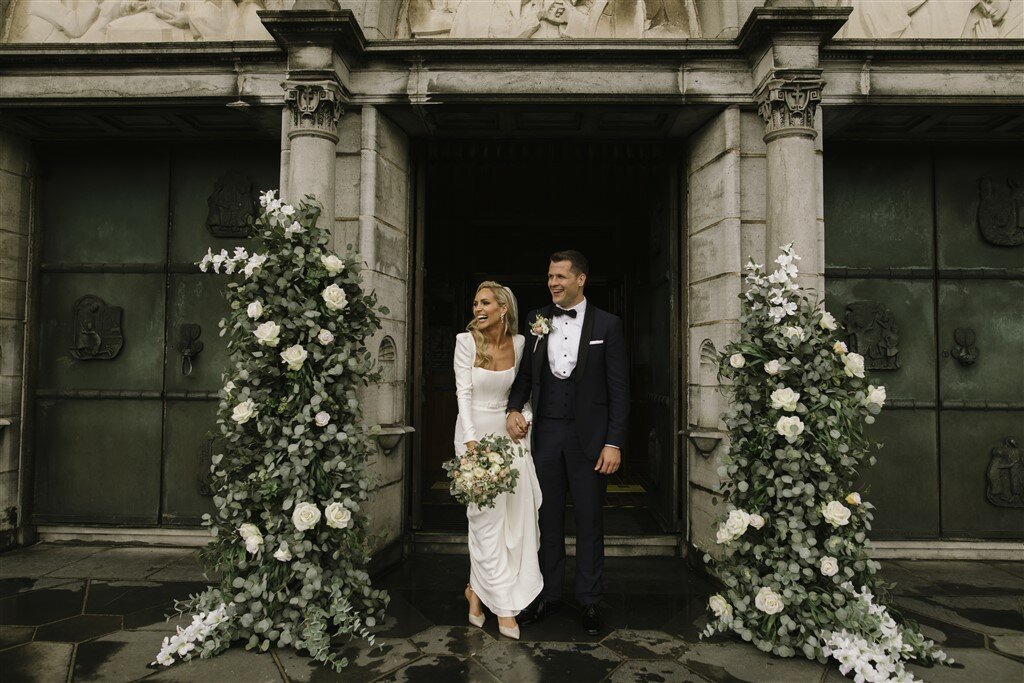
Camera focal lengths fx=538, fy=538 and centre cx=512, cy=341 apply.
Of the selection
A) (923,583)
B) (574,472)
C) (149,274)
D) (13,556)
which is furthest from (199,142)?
(923,583)

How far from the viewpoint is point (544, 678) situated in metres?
3.01

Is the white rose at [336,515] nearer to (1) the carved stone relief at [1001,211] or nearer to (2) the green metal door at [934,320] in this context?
(2) the green metal door at [934,320]

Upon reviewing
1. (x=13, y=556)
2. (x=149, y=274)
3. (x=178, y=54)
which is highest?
(x=178, y=54)

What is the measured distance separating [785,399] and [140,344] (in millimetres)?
5830

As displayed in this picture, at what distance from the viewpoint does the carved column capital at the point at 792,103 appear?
4.09 m

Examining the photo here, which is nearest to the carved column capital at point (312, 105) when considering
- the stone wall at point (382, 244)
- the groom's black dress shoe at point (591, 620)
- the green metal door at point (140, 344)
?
the stone wall at point (382, 244)

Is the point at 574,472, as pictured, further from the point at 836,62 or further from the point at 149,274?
the point at 149,274

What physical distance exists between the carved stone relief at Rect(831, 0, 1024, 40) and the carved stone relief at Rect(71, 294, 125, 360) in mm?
7308

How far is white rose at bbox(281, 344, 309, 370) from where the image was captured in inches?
128

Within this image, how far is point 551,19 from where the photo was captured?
15.6 feet

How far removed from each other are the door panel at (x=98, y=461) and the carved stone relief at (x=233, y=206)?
74.1 inches

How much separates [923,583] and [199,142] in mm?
7734

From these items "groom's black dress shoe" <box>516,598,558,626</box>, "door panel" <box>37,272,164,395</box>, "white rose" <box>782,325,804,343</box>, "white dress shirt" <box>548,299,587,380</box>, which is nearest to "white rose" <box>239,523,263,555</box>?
"groom's black dress shoe" <box>516,598,558,626</box>

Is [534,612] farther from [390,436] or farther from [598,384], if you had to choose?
[390,436]
